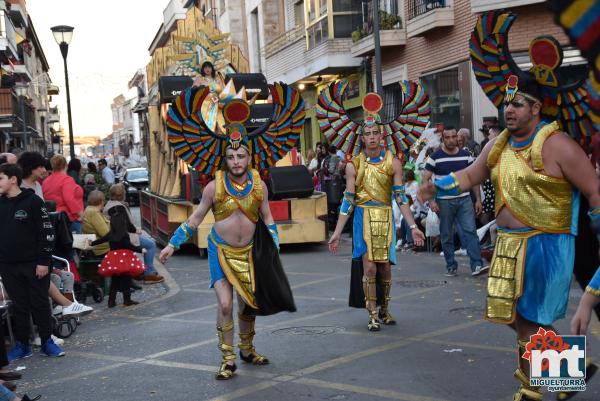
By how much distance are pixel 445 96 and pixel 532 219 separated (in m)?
15.9

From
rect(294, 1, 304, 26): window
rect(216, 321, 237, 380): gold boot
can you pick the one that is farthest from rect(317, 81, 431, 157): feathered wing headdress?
rect(294, 1, 304, 26): window

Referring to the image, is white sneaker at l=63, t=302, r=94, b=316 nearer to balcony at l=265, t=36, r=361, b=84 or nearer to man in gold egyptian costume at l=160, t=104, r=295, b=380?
man in gold egyptian costume at l=160, t=104, r=295, b=380

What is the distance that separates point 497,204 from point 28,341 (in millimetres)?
4668

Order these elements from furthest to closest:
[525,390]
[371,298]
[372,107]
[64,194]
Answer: [64,194] < [372,107] < [371,298] < [525,390]

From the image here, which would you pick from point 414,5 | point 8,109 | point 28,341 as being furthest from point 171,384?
point 8,109

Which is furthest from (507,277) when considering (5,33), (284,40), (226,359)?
(5,33)

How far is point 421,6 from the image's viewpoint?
70.3 feet

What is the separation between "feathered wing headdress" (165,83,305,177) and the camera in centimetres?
708

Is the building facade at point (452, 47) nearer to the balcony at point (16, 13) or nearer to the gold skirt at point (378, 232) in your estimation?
the gold skirt at point (378, 232)

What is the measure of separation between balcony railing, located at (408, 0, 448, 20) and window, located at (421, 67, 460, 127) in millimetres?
1539

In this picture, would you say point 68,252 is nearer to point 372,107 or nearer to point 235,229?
point 235,229

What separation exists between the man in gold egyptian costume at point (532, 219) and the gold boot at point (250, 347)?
7.32 feet

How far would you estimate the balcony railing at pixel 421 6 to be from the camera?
2048 cm

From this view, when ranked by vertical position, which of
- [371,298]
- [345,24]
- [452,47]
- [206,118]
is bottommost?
[371,298]
